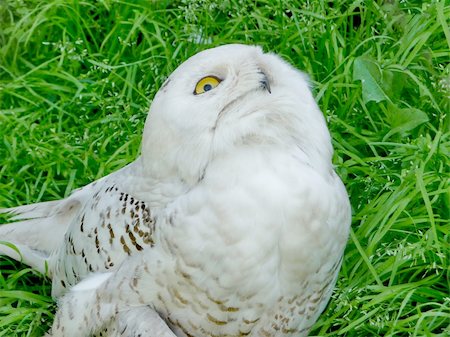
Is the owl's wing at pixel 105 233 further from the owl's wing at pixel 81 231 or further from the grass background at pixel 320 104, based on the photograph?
the grass background at pixel 320 104

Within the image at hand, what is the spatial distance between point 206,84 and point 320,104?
1.45 m

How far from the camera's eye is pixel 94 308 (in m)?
4.18

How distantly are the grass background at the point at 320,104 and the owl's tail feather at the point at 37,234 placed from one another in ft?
0.26

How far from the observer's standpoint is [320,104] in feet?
17.2

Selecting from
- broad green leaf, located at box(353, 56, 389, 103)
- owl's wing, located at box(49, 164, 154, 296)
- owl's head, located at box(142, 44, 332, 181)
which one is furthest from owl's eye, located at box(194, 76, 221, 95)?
broad green leaf, located at box(353, 56, 389, 103)

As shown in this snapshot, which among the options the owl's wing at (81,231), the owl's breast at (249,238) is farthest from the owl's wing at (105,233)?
the owl's breast at (249,238)

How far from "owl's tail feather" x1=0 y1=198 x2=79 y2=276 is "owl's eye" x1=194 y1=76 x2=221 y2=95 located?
1.20m

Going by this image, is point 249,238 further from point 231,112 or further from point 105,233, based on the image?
point 105,233

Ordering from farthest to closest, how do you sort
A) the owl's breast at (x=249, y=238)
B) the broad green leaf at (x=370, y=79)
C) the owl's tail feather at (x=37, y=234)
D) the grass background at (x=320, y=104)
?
the broad green leaf at (x=370, y=79) → the owl's tail feather at (x=37, y=234) → the grass background at (x=320, y=104) → the owl's breast at (x=249, y=238)

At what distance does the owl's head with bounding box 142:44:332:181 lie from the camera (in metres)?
3.83

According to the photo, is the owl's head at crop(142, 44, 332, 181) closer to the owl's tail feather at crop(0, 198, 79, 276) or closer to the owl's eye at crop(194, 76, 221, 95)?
the owl's eye at crop(194, 76, 221, 95)

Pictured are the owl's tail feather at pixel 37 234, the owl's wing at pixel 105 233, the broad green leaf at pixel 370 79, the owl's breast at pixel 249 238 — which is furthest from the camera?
the broad green leaf at pixel 370 79

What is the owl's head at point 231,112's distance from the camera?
383 cm

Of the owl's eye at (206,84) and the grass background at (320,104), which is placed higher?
the owl's eye at (206,84)
